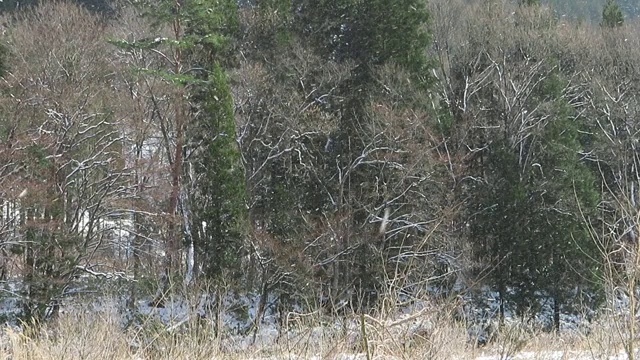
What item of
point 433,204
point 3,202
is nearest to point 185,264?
point 3,202

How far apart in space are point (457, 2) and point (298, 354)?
27.5m

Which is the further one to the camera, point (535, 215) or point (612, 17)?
point (612, 17)

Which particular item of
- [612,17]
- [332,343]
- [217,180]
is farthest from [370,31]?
[332,343]

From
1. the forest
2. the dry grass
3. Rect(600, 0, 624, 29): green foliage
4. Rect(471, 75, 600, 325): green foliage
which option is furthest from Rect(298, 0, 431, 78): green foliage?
the dry grass

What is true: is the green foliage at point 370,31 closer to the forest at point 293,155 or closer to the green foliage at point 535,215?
the forest at point 293,155

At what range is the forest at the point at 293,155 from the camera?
20625 mm

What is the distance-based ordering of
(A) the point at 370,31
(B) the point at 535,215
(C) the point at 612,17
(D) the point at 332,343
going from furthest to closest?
(C) the point at 612,17
(A) the point at 370,31
(B) the point at 535,215
(D) the point at 332,343

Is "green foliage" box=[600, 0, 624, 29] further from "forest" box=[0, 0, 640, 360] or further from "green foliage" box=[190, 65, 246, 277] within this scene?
"green foliage" box=[190, 65, 246, 277]

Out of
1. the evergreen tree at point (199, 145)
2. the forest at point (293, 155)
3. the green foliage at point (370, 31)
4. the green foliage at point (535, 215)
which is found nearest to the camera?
the forest at point (293, 155)

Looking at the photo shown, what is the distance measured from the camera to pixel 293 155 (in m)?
25.5

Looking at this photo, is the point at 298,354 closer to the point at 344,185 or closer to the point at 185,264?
the point at 185,264

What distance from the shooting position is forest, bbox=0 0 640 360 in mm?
20625

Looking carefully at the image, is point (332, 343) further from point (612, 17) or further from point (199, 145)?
point (612, 17)

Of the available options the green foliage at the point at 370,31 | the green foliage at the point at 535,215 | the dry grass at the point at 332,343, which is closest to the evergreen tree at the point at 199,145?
the green foliage at the point at 370,31
